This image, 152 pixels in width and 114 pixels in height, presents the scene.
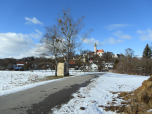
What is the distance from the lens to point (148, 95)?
5285mm

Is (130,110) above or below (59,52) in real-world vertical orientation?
below

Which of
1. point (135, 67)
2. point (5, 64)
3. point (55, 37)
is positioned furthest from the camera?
point (5, 64)

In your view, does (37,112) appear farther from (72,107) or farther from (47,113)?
(72,107)

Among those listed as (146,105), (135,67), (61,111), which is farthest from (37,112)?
(135,67)

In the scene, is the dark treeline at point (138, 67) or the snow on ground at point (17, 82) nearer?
the snow on ground at point (17, 82)

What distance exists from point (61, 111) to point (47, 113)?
51 cm

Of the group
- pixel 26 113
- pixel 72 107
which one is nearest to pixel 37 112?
pixel 26 113

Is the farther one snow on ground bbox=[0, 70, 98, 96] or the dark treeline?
the dark treeline

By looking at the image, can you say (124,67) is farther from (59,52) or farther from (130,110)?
(130,110)

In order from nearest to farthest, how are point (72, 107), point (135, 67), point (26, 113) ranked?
point (26, 113), point (72, 107), point (135, 67)

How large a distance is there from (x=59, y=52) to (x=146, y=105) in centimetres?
1757

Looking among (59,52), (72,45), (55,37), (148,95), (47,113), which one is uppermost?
(55,37)

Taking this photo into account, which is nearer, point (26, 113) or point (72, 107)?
point (26, 113)

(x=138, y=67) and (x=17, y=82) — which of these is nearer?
(x=17, y=82)
